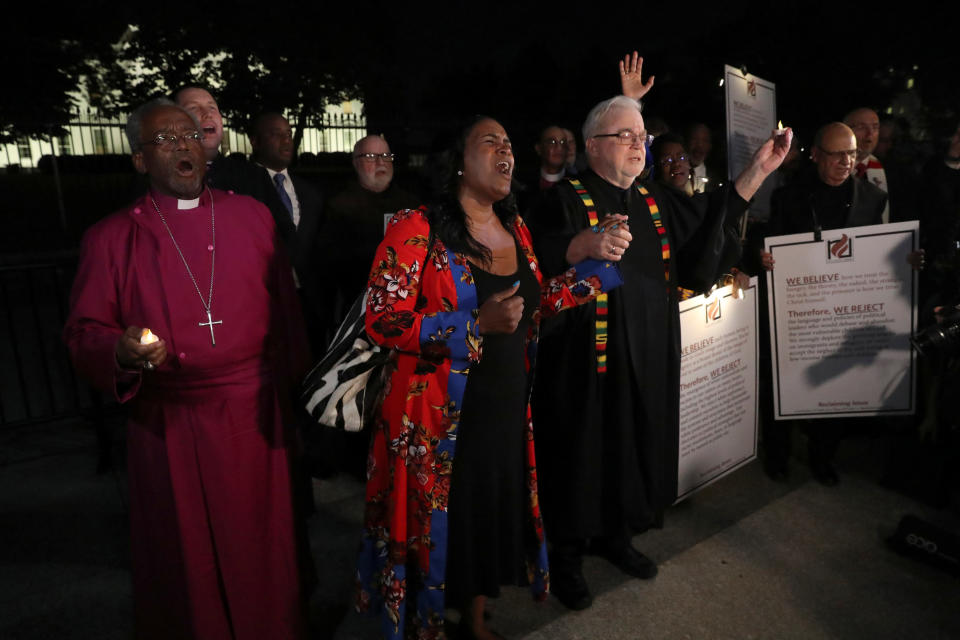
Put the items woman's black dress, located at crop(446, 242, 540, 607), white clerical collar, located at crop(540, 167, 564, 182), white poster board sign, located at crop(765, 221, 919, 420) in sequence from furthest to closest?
white clerical collar, located at crop(540, 167, 564, 182) < white poster board sign, located at crop(765, 221, 919, 420) < woman's black dress, located at crop(446, 242, 540, 607)

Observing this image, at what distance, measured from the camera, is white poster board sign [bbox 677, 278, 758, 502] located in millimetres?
3674

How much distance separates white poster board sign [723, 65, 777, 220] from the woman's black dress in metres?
2.04

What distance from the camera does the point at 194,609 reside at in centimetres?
244

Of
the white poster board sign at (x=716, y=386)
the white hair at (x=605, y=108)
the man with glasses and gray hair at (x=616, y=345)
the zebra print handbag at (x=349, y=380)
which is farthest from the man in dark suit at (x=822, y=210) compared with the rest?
the zebra print handbag at (x=349, y=380)

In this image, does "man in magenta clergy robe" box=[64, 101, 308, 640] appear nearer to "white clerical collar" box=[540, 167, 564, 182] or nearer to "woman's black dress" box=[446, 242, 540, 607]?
"woman's black dress" box=[446, 242, 540, 607]

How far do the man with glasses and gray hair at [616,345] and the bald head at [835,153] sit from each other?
115 cm

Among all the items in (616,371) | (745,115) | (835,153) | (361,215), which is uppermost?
(745,115)

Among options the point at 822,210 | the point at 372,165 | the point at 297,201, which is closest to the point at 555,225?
the point at 372,165

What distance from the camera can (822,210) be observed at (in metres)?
4.22

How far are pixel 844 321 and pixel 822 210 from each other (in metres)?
0.70

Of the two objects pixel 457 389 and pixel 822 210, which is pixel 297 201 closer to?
pixel 457 389

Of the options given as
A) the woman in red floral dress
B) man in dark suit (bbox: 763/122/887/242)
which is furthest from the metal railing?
man in dark suit (bbox: 763/122/887/242)

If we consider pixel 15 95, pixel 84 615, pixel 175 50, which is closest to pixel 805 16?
pixel 175 50

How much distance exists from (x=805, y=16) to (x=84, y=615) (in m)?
27.9
